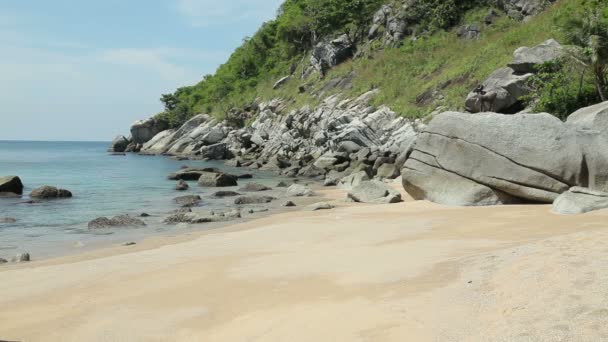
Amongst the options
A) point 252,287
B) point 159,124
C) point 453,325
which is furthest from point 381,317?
point 159,124

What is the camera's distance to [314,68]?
219ft

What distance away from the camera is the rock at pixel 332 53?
206ft

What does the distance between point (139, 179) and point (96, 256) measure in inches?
1055

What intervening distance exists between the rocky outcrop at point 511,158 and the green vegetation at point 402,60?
9493 millimetres

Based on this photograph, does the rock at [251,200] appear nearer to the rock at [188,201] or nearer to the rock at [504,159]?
the rock at [188,201]

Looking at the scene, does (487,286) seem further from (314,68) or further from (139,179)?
(314,68)

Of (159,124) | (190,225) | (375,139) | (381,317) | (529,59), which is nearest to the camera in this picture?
(381,317)

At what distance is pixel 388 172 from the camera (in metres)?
28.9

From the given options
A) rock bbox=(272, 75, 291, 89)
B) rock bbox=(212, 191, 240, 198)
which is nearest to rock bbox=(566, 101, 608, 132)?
rock bbox=(212, 191, 240, 198)

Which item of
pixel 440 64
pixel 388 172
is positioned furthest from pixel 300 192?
pixel 440 64

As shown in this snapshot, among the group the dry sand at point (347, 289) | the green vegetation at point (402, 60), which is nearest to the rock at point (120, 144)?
the green vegetation at point (402, 60)

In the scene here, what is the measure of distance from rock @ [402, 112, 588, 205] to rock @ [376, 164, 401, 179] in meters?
11.7

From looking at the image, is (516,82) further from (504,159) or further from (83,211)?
(83,211)

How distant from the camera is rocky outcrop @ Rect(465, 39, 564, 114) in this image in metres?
27.5
